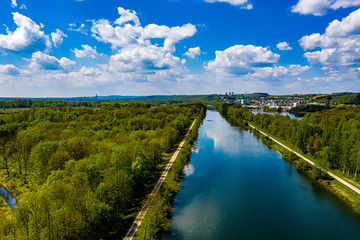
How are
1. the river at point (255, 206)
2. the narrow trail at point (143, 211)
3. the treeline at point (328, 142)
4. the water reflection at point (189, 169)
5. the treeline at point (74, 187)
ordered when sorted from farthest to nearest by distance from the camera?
the water reflection at point (189, 169), the treeline at point (328, 142), the river at point (255, 206), the narrow trail at point (143, 211), the treeline at point (74, 187)

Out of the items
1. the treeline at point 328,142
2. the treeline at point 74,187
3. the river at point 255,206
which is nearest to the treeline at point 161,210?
the river at point 255,206

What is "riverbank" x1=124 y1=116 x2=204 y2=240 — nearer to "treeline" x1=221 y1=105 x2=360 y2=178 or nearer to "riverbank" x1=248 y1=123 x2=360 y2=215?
"riverbank" x1=248 y1=123 x2=360 y2=215

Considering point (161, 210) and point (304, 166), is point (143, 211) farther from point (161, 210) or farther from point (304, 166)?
point (304, 166)

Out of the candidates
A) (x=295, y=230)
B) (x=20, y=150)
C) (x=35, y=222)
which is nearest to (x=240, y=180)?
(x=295, y=230)

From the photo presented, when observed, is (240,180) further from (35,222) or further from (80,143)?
(35,222)

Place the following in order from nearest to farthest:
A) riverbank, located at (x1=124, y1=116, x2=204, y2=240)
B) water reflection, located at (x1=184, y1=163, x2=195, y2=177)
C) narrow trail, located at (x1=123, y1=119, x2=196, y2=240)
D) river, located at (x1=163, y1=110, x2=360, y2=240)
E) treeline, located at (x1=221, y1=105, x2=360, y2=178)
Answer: riverbank, located at (x1=124, y1=116, x2=204, y2=240) < narrow trail, located at (x1=123, y1=119, x2=196, y2=240) < river, located at (x1=163, y1=110, x2=360, y2=240) < treeline, located at (x1=221, y1=105, x2=360, y2=178) < water reflection, located at (x1=184, y1=163, x2=195, y2=177)

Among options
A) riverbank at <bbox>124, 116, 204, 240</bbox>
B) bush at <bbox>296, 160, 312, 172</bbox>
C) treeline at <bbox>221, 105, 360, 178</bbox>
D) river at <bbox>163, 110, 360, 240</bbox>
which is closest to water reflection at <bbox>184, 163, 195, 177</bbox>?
river at <bbox>163, 110, 360, 240</bbox>

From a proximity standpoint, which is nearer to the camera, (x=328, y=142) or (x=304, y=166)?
(x=304, y=166)

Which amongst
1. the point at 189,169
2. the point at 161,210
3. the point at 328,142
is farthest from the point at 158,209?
the point at 328,142

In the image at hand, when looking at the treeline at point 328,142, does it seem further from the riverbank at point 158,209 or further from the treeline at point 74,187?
the treeline at point 74,187
